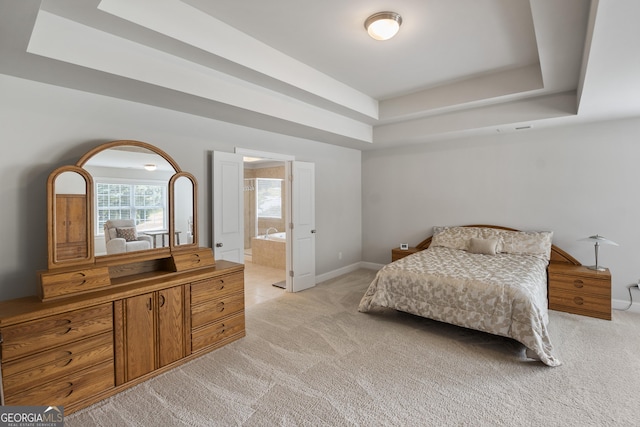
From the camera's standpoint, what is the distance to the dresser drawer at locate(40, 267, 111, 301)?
2.12 m

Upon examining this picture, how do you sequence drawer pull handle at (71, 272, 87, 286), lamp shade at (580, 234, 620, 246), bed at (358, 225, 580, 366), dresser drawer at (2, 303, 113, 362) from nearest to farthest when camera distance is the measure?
dresser drawer at (2, 303, 113, 362) → drawer pull handle at (71, 272, 87, 286) → bed at (358, 225, 580, 366) → lamp shade at (580, 234, 620, 246)

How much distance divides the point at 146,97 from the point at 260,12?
1.27 meters

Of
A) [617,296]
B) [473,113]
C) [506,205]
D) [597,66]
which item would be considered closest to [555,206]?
[506,205]

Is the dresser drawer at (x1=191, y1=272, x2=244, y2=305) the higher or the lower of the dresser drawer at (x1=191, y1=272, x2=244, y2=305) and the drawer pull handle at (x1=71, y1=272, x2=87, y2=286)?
the lower

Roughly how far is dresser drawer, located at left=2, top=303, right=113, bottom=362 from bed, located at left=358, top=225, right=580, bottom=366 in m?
2.59

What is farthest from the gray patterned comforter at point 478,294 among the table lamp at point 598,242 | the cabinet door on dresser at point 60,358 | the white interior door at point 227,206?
the cabinet door on dresser at point 60,358

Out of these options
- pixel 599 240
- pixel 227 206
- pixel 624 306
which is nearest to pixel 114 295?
pixel 227 206

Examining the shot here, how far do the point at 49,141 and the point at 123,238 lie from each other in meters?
0.92

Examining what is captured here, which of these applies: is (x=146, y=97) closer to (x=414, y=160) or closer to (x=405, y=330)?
(x=405, y=330)

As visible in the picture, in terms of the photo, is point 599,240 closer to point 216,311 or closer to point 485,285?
point 485,285

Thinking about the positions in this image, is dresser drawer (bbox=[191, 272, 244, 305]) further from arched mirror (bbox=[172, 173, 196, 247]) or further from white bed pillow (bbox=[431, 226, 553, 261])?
white bed pillow (bbox=[431, 226, 553, 261])

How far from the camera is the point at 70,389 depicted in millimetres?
2078

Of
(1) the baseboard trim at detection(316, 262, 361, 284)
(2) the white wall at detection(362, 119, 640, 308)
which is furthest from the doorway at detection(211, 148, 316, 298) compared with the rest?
(2) the white wall at detection(362, 119, 640, 308)

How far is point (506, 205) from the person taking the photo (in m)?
4.63
